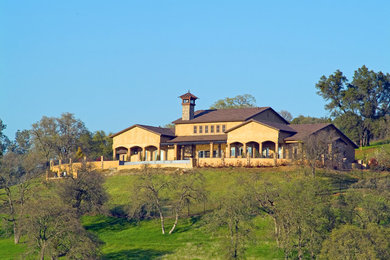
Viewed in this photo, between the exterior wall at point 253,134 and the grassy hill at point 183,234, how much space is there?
18.4 feet

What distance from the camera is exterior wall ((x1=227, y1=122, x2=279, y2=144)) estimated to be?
75.4 m

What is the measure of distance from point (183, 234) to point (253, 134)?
80.3ft

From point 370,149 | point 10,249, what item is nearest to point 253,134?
point 370,149

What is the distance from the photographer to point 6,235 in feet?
198

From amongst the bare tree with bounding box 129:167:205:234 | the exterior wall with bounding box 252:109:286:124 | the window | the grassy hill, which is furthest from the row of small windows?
the bare tree with bounding box 129:167:205:234

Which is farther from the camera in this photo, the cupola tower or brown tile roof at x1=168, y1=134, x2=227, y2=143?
the cupola tower

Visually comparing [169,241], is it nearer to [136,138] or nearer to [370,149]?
[136,138]

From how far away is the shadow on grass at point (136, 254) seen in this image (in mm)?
50750

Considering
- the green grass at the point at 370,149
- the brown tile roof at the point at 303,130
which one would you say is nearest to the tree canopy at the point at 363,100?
the green grass at the point at 370,149

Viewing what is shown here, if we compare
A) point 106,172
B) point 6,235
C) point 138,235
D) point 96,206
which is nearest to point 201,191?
point 138,235

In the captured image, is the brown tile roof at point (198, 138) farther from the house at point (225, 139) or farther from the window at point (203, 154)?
the window at point (203, 154)

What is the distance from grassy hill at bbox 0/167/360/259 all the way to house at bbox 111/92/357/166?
4.73 m

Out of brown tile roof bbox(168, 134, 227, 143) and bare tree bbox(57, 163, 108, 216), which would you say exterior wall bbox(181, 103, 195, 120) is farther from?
bare tree bbox(57, 163, 108, 216)

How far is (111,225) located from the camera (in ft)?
204
